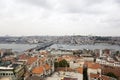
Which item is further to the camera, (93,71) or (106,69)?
(106,69)

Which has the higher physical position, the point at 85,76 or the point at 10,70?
the point at 10,70

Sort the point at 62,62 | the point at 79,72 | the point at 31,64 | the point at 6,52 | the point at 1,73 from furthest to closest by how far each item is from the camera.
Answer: the point at 6,52 → the point at 62,62 → the point at 31,64 → the point at 79,72 → the point at 1,73

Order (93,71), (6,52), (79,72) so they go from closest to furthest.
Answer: (79,72) < (93,71) < (6,52)

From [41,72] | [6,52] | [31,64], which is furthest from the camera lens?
[6,52]

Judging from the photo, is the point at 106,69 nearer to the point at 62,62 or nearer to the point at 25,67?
the point at 62,62

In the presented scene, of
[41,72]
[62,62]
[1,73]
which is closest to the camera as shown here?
[1,73]

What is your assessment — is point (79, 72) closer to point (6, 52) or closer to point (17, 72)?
point (17, 72)

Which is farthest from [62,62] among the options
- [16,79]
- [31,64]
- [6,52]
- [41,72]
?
[6,52]

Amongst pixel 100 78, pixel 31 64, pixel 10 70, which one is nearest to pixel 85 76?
pixel 100 78

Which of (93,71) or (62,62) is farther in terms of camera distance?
(62,62)
